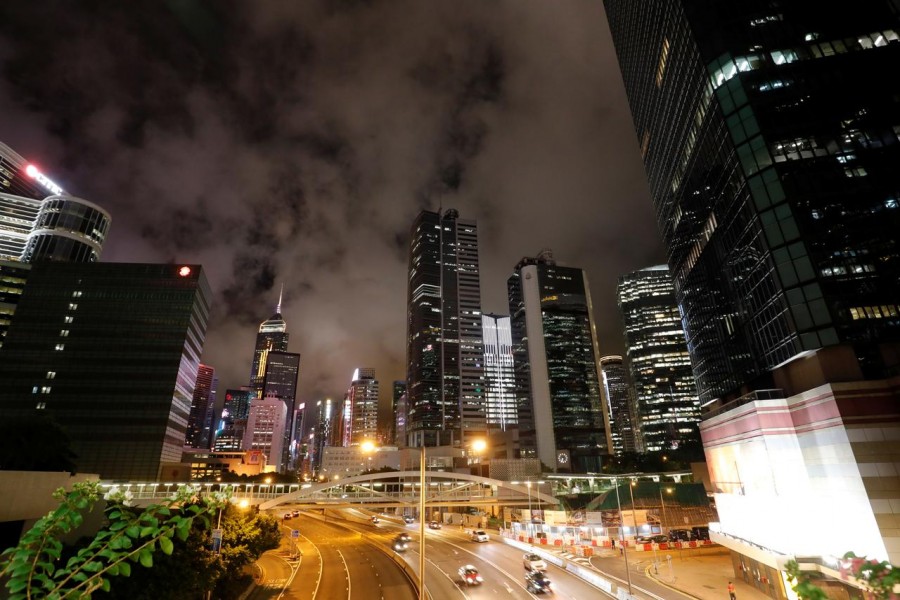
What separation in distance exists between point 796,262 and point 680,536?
4536cm

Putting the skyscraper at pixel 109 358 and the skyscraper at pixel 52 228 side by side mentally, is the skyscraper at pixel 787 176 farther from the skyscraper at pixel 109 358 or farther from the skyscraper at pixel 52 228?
the skyscraper at pixel 52 228

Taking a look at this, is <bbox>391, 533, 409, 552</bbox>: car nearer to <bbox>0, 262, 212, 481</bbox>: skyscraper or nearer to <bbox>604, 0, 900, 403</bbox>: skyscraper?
<bbox>604, 0, 900, 403</bbox>: skyscraper

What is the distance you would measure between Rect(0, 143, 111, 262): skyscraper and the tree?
5857 inches

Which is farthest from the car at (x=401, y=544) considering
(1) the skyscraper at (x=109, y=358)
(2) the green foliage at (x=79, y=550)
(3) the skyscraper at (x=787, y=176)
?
(1) the skyscraper at (x=109, y=358)

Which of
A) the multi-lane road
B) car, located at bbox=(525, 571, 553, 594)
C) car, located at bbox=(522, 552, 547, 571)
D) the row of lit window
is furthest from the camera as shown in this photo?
car, located at bbox=(522, 552, 547, 571)

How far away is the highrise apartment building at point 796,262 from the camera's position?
1289 inches

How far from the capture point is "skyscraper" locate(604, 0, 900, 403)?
39.0 m

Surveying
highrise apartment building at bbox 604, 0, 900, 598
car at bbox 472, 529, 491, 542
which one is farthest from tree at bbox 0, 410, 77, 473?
highrise apartment building at bbox 604, 0, 900, 598

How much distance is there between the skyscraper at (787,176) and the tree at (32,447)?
89.6 meters

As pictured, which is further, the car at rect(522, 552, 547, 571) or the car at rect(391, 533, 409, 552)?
the car at rect(391, 533, 409, 552)

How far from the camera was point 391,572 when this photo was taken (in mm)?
52156

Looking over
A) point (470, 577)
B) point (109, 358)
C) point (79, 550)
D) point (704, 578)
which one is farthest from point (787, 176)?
point (109, 358)

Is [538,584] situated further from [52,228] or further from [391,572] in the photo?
[52,228]

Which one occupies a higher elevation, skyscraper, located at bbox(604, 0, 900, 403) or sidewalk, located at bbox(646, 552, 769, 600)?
skyscraper, located at bbox(604, 0, 900, 403)
